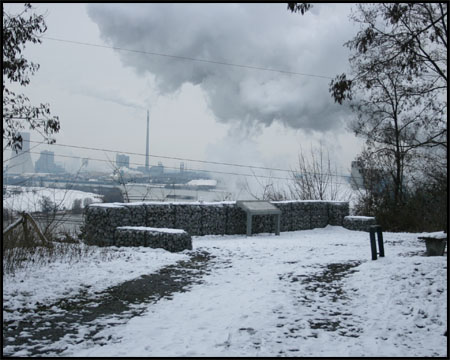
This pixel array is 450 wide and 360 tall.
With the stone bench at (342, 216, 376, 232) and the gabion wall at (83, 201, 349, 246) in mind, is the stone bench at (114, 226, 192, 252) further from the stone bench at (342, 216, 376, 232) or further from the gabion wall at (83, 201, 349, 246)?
the stone bench at (342, 216, 376, 232)

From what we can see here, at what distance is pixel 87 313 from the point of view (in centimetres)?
566

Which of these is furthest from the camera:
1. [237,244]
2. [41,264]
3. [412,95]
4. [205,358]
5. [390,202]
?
[390,202]

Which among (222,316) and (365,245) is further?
(365,245)

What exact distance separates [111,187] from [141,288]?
11.7 m

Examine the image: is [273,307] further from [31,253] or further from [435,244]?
[31,253]

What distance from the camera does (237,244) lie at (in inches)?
482

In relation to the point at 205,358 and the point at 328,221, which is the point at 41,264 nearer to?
the point at 205,358

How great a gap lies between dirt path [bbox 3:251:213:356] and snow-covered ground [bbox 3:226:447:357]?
15cm

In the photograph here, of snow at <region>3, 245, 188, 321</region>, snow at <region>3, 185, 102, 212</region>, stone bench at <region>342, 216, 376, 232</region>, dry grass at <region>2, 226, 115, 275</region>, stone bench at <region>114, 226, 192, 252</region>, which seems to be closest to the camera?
snow at <region>3, 245, 188, 321</region>

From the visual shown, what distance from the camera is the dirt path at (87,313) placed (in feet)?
15.2

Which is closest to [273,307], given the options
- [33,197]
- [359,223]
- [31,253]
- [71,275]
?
[71,275]

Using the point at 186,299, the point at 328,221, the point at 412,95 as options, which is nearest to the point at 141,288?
the point at 186,299

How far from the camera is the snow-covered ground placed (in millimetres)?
4539

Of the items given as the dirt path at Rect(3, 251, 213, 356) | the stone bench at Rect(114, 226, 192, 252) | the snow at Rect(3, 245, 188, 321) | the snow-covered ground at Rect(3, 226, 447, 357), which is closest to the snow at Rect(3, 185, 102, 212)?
the stone bench at Rect(114, 226, 192, 252)
